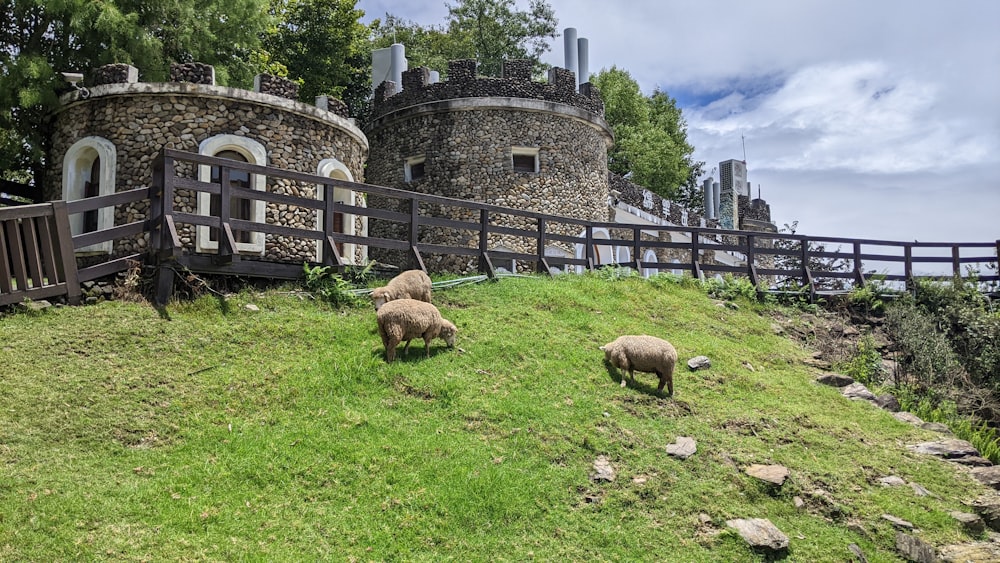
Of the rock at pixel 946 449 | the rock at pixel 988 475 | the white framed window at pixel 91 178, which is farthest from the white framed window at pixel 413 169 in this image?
the rock at pixel 988 475

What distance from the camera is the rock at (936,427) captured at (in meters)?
11.4

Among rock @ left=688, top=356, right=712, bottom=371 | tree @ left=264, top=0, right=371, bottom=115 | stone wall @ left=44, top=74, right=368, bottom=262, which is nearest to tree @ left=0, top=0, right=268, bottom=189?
stone wall @ left=44, top=74, right=368, bottom=262

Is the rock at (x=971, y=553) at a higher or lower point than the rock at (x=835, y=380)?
lower

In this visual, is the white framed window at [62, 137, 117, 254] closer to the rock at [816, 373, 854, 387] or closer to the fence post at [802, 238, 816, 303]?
the rock at [816, 373, 854, 387]

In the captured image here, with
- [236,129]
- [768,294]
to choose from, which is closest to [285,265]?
[236,129]

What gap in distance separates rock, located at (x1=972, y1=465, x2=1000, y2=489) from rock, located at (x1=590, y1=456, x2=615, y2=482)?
16.4 ft

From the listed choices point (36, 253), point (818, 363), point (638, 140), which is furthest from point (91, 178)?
point (638, 140)

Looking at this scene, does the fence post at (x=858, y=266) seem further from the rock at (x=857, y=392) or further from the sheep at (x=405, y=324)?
the sheep at (x=405, y=324)

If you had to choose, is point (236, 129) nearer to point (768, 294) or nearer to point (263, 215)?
point (263, 215)

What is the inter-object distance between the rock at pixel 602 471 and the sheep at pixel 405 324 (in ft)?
9.78

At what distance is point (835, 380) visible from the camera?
42.5ft

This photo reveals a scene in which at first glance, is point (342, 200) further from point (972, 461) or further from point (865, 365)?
point (972, 461)

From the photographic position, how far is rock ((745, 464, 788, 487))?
853 centimetres

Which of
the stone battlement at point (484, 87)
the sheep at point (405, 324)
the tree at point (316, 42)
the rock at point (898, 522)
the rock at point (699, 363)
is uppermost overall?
the tree at point (316, 42)
